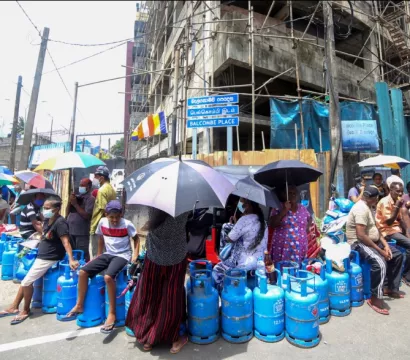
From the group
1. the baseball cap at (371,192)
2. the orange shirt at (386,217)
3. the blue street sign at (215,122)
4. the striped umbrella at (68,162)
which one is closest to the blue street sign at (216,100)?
A: the blue street sign at (215,122)

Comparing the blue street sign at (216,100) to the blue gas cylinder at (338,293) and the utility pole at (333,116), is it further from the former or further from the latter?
the blue gas cylinder at (338,293)

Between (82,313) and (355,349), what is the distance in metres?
3.07

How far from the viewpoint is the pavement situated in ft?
8.73

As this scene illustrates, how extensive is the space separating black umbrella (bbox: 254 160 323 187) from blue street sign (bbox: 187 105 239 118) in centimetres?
266

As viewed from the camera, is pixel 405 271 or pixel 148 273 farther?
pixel 405 271

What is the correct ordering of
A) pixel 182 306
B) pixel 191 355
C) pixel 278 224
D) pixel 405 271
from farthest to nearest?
pixel 405 271 → pixel 278 224 → pixel 182 306 → pixel 191 355

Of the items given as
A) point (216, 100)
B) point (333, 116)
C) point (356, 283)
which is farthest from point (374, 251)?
point (333, 116)

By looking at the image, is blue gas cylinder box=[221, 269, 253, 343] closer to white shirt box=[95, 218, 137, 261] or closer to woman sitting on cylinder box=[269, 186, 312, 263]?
woman sitting on cylinder box=[269, 186, 312, 263]

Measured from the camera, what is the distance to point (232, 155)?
7.26 meters

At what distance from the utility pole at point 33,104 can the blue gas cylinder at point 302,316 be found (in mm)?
8605

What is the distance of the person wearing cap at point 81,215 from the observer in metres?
Answer: 4.35

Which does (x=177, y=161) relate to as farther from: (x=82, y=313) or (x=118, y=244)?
(x=82, y=313)

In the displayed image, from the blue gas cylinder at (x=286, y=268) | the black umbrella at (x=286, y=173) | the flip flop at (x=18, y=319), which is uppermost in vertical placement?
the black umbrella at (x=286, y=173)

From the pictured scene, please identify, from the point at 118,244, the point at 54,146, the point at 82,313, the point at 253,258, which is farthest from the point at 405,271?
the point at 54,146
